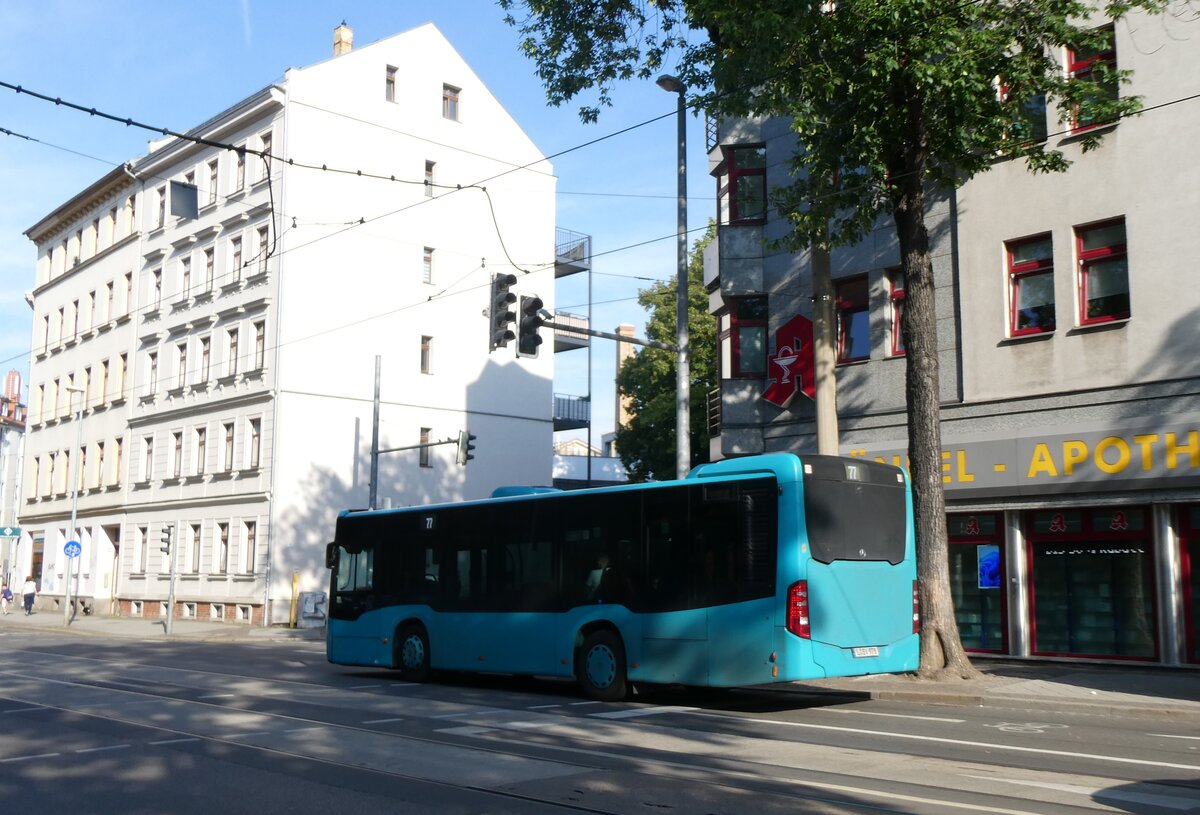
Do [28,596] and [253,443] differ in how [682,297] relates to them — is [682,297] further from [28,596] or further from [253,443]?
[28,596]

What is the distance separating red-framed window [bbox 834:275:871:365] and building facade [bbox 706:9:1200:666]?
4 centimetres

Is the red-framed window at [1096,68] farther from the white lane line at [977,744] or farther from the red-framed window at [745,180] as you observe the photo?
the white lane line at [977,744]

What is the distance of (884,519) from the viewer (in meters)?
14.5

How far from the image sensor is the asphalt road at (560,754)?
26.8 feet

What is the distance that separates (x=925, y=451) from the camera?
17.1 metres

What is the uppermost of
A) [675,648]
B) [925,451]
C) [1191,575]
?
[925,451]

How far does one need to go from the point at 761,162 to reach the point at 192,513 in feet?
89.9

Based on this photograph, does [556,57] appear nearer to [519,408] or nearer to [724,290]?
[724,290]

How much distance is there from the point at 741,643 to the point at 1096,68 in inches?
409

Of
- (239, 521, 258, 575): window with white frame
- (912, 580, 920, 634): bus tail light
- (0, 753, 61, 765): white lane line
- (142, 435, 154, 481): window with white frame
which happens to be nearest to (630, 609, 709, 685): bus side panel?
(912, 580, 920, 634): bus tail light

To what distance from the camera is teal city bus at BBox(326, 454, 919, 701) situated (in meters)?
13.3

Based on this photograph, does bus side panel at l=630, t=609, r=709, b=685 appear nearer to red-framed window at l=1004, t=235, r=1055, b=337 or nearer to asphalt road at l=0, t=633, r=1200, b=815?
asphalt road at l=0, t=633, r=1200, b=815

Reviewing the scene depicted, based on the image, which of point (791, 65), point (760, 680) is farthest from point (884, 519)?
point (791, 65)

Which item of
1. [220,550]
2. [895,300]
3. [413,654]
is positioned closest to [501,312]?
[413,654]
